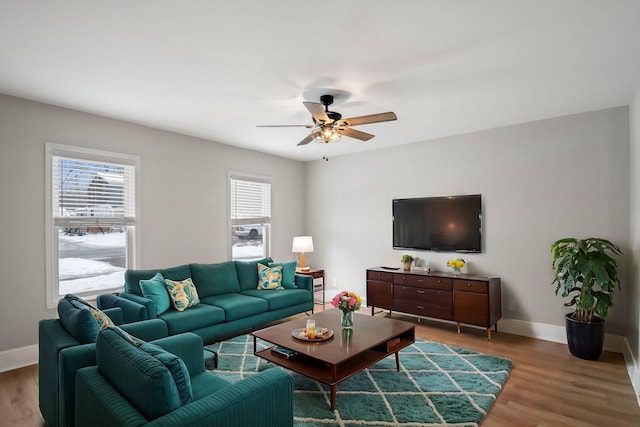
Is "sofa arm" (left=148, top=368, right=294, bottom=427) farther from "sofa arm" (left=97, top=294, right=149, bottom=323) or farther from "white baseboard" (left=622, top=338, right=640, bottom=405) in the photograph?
"white baseboard" (left=622, top=338, right=640, bottom=405)

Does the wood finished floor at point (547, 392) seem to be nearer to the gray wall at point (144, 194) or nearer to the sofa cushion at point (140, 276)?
the gray wall at point (144, 194)

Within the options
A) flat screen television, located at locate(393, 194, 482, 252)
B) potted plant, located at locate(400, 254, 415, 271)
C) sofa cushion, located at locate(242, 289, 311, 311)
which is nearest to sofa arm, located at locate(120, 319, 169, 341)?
sofa cushion, located at locate(242, 289, 311, 311)

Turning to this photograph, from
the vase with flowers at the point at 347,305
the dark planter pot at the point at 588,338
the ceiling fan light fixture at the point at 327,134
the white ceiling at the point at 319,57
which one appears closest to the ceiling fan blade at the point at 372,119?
the ceiling fan light fixture at the point at 327,134

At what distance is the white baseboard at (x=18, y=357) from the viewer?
10.9 feet

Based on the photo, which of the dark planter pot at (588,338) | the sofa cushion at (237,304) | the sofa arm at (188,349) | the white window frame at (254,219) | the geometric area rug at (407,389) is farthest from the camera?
the white window frame at (254,219)

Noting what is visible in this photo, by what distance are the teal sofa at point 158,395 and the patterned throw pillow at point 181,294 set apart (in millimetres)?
2052

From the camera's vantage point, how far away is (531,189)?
4340 millimetres

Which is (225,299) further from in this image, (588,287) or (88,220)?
(588,287)

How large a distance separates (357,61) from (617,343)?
403 cm

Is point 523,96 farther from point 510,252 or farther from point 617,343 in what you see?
point 617,343

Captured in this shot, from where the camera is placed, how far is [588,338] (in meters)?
3.54

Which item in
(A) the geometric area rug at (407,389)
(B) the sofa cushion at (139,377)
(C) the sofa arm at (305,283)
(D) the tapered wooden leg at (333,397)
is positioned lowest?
(A) the geometric area rug at (407,389)

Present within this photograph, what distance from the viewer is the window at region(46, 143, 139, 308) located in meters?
3.69

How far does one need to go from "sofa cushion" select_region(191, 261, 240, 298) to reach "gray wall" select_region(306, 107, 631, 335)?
7.44 ft
